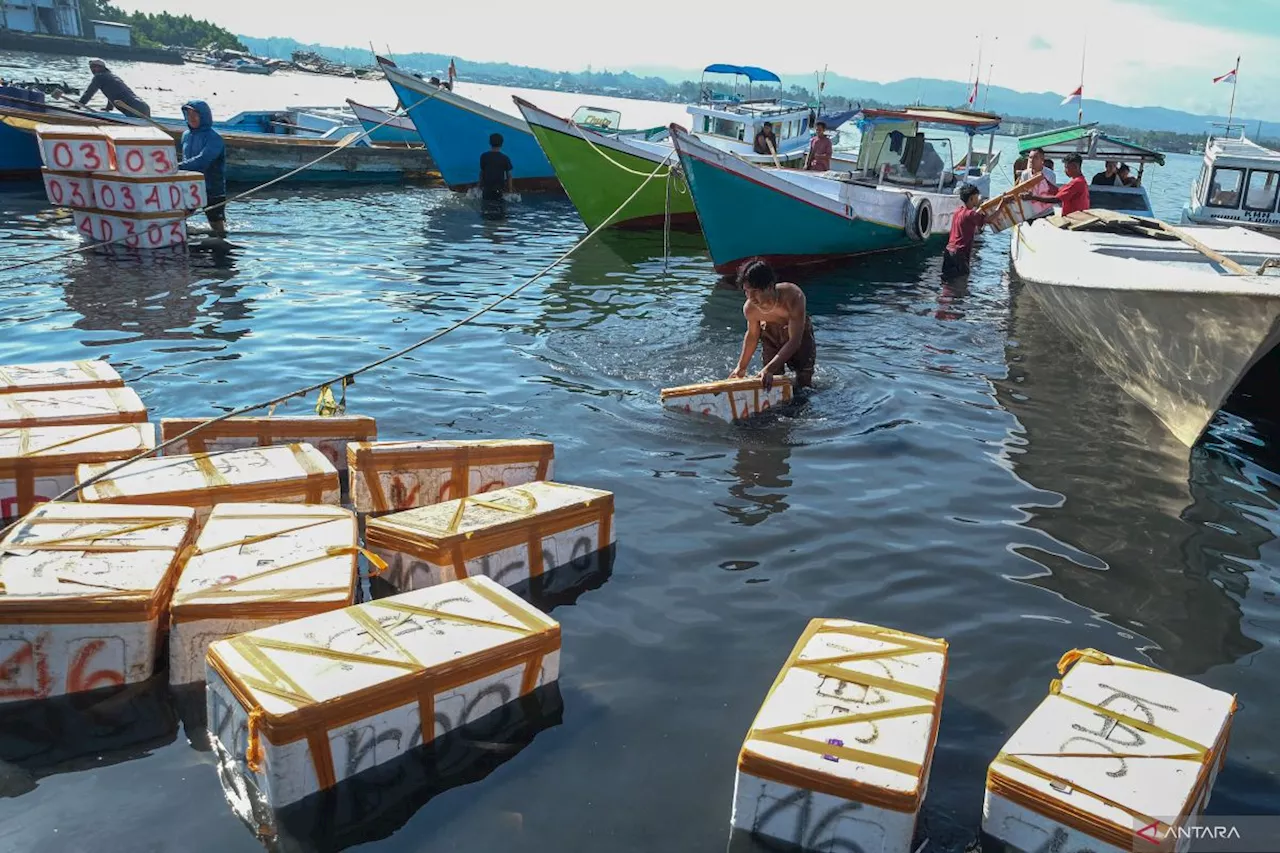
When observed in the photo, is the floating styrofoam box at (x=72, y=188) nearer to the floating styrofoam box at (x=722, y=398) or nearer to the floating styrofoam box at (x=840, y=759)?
the floating styrofoam box at (x=722, y=398)

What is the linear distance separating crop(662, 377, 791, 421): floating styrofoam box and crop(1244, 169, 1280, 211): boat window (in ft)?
53.1

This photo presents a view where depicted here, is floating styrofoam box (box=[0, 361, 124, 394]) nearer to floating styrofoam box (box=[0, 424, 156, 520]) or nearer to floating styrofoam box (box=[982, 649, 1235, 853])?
floating styrofoam box (box=[0, 424, 156, 520])

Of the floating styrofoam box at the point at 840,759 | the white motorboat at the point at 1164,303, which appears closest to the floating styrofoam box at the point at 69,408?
the floating styrofoam box at the point at 840,759

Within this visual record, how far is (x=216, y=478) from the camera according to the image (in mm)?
6141

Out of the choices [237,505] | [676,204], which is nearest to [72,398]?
[237,505]

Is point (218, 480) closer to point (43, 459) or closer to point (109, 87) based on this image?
point (43, 459)

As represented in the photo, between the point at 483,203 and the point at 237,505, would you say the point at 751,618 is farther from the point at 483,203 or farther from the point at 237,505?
the point at 483,203

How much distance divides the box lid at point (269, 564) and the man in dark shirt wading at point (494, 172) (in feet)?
64.6

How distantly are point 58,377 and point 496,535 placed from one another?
441cm

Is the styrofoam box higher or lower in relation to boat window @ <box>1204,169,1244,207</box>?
lower

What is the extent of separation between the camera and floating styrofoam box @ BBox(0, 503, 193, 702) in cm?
449

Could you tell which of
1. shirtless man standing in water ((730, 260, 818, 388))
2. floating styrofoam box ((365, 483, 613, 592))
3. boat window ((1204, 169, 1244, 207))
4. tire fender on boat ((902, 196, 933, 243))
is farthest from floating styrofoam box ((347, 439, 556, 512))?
boat window ((1204, 169, 1244, 207))

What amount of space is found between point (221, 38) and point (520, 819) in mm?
158387

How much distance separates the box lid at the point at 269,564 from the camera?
15.3 feet
